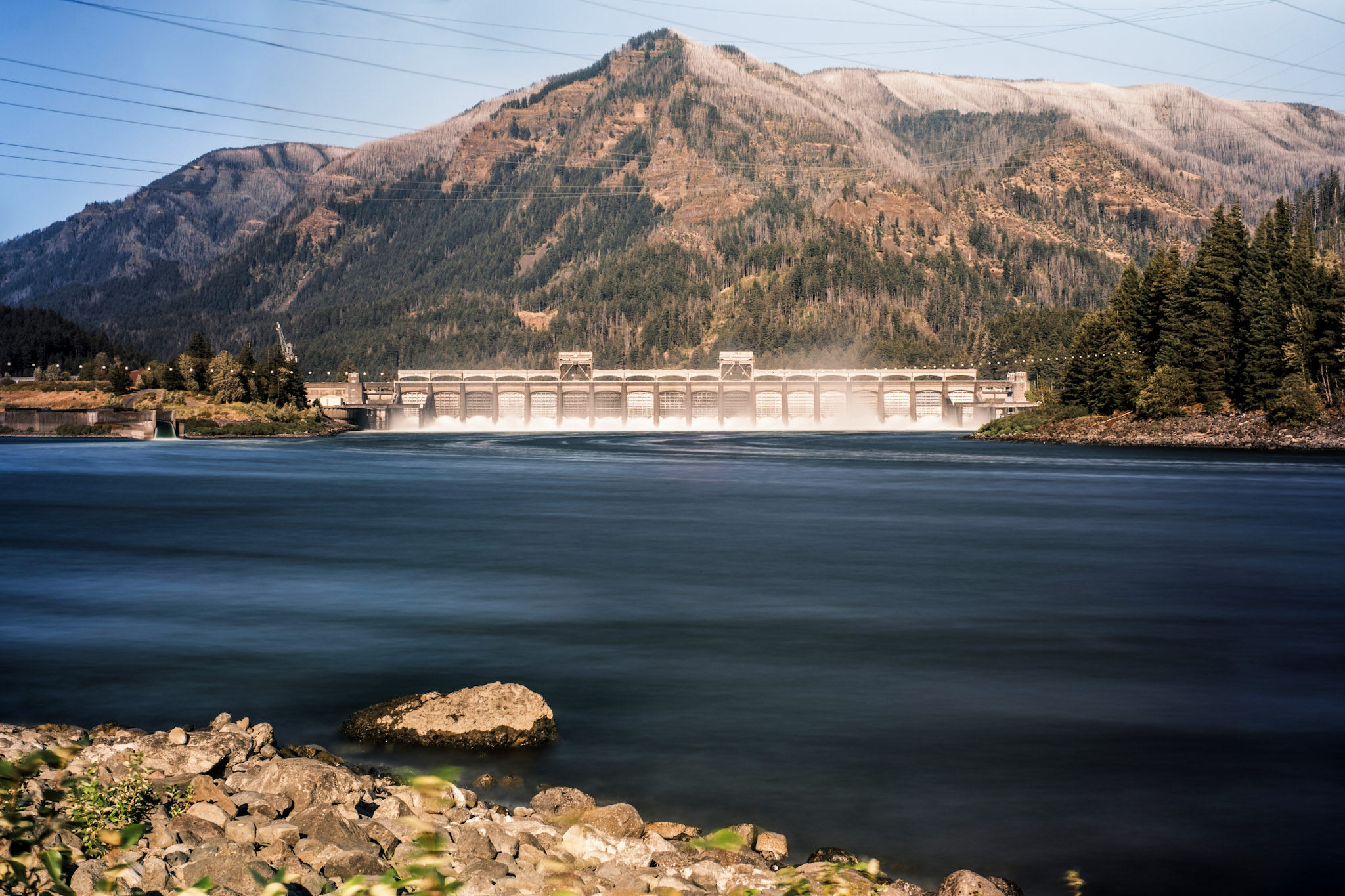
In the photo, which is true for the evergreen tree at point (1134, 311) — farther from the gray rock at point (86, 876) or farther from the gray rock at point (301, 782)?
the gray rock at point (86, 876)

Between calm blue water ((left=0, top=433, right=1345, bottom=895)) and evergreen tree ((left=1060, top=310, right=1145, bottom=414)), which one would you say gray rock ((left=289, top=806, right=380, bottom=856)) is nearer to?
calm blue water ((left=0, top=433, right=1345, bottom=895))

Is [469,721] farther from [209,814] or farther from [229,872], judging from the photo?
[229,872]

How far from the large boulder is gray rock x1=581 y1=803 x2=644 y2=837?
4.02m

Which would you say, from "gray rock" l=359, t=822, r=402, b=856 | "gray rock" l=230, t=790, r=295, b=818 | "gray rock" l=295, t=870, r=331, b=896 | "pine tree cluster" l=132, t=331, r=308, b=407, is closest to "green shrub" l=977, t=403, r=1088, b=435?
"pine tree cluster" l=132, t=331, r=308, b=407

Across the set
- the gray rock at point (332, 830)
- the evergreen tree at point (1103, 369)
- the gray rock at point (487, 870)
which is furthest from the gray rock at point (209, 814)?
the evergreen tree at point (1103, 369)

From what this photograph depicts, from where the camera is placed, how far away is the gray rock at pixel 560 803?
12797mm

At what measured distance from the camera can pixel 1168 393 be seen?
11594 cm

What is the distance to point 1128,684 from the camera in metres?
20.5

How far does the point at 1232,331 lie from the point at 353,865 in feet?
399

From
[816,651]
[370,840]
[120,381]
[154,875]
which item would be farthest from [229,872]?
[120,381]

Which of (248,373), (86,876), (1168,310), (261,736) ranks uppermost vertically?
(1168,310)

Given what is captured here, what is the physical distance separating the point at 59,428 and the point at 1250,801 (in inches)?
6975

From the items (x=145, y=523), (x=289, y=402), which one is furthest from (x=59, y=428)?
(x=145, y=523)

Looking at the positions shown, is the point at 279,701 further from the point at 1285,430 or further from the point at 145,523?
the point at 1285,430
